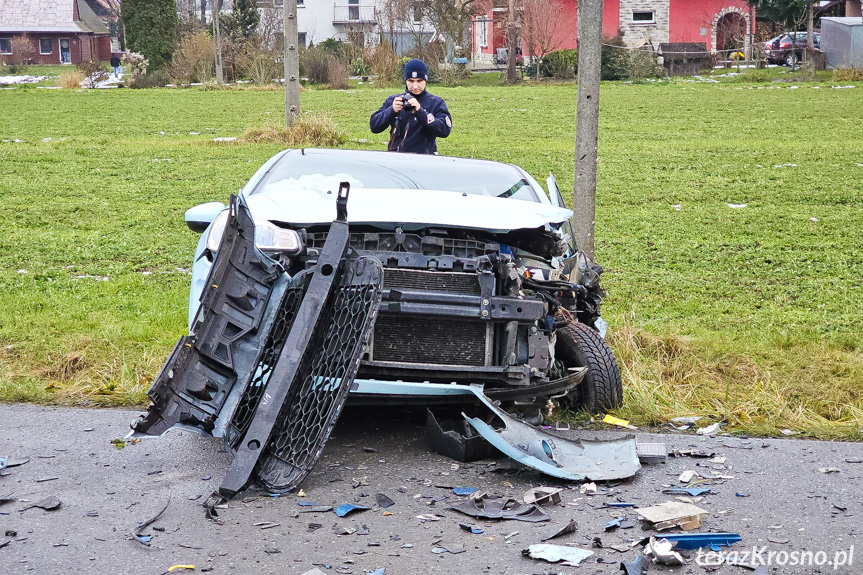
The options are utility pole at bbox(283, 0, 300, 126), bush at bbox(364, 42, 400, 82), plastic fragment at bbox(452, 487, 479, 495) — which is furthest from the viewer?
bush at bbox(364, 42, 400, 82)

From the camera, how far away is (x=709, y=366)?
6.70m

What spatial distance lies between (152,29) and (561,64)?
22.4 meters

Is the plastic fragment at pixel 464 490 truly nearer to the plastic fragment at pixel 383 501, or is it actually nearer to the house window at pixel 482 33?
the plastic fragment at pixel 383 501

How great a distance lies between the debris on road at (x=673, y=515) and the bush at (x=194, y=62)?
4506 cm

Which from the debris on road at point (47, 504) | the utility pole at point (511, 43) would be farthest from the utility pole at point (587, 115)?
the utility pole at point (511, 43)

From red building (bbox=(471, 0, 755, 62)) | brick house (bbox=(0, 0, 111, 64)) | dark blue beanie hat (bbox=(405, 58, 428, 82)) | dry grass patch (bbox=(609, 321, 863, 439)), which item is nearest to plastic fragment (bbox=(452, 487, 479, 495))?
dry grass patch (bbox=(609, 321, 863, 439))

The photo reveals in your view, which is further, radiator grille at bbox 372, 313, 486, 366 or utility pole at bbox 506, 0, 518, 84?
utility pole at bbox 506, 0, 518, 84

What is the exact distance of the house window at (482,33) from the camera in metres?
58.7

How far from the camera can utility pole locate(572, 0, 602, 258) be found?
23.6 ft

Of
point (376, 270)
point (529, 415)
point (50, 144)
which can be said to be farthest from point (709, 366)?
point (50, 144)

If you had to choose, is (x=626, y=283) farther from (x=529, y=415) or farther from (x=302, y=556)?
(x=302, y=556)

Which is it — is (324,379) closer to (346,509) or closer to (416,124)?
(346,509)

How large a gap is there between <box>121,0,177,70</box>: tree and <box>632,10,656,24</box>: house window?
24.1 metres

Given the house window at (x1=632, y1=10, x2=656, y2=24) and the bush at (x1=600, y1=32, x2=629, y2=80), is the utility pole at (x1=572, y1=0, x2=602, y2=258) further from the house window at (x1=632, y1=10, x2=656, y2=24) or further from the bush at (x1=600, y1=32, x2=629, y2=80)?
the house window at (x1=632, y1=10, x2=656, y2=24)
